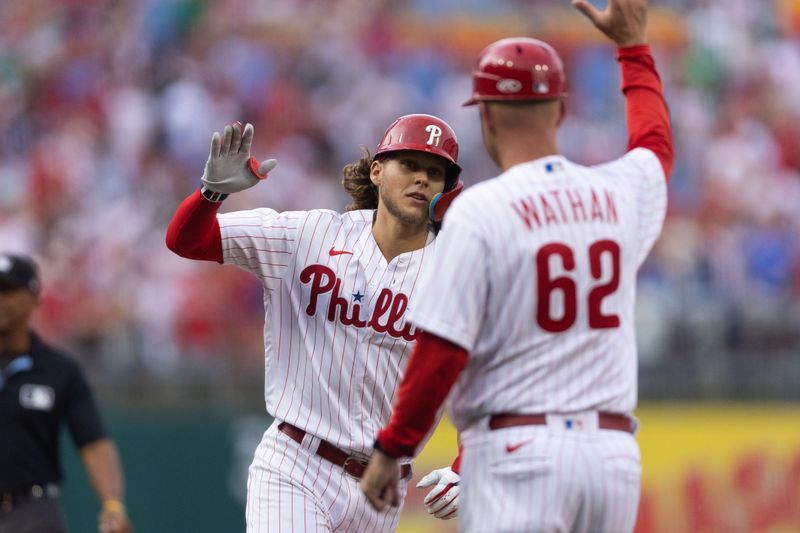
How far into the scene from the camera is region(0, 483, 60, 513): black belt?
611 centimetres

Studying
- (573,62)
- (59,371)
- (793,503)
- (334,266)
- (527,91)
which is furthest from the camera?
(573,62)

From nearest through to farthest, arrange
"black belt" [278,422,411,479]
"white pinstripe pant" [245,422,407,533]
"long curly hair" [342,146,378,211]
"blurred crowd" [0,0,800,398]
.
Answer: "white pinstripe pant" [245,422,407,533]
"black belt" [278,422,411,479]
"long curly hair" [342,146,378,211]
"blurred crowd" [0,0,800,398]

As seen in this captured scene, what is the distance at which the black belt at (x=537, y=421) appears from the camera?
11.7 ft

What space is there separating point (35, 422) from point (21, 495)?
34cm

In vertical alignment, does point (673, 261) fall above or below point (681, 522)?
above

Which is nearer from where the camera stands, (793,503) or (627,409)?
(627,409)

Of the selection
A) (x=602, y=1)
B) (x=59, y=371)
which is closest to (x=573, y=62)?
(x=602, y=1)

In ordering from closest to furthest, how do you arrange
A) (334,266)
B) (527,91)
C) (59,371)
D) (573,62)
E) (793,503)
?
(527,91) < (334,266) < (59,371) < (793,503) < (573,62)

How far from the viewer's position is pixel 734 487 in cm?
951

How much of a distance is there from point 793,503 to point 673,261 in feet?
6.30

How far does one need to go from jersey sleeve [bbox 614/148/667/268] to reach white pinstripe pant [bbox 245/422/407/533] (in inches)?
60.4

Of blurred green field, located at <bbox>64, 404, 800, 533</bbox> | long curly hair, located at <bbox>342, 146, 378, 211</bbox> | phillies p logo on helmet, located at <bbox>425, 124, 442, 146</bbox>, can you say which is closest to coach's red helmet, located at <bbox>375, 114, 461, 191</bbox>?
phillies p logo on helmet, located at <bbox>425, 124, 442, 146</bbox>

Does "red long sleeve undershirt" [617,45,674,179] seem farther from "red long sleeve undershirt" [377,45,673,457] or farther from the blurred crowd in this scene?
the blurred crowd

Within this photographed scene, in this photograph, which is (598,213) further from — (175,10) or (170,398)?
(175,10)
